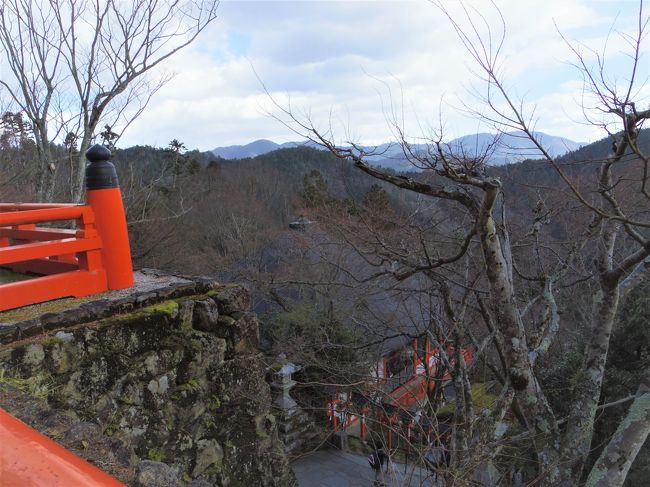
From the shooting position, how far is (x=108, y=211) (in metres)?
2.93

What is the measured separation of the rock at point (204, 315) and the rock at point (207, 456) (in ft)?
2.50

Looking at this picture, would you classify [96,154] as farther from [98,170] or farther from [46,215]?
[46,215]

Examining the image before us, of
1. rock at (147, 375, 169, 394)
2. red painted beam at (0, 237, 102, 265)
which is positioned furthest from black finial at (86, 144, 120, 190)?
rock at (147, 375, 169, 394)

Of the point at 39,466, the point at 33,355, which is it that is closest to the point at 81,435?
the point at 33,355

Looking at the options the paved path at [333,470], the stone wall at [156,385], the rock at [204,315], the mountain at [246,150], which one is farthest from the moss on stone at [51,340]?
the mountain at [246,150]

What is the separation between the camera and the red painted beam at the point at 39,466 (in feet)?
2.05

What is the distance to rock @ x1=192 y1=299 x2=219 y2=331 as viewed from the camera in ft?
10.3

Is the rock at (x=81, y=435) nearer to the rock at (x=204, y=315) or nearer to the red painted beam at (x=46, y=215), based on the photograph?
the rock at (x=204, y=315)

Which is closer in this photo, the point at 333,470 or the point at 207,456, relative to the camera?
the point at 207,456

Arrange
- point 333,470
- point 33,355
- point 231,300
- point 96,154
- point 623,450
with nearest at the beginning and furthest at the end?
1. point 33,355
2. point 96,154
3. point 231,300
4. point 623,450
5. point 333,470

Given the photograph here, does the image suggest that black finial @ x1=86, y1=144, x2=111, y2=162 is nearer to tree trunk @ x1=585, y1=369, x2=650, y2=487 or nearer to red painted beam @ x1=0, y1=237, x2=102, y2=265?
red painted beam @ x1=0, y1=237, x2=102, y2=265

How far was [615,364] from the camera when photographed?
7.62 metres

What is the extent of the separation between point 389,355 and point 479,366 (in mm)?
3011

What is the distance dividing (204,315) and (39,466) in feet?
8.28
